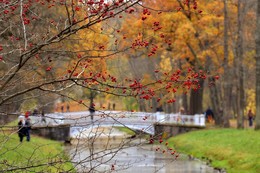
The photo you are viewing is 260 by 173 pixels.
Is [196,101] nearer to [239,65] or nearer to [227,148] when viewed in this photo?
[239,65]

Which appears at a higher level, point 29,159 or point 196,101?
point 196,101

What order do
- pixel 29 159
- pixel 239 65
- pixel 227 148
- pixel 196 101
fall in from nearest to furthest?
1. pixel 29 159
2. pixel 227 148
3. pixel 239 65
4. pixel 196 101

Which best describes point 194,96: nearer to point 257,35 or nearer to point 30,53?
point 257,35

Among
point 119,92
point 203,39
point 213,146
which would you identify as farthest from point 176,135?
point 119,92

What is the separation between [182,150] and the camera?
114ft

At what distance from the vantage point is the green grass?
2282 centimetres

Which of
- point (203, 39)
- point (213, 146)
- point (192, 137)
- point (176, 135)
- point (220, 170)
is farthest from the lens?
point (176, 135)

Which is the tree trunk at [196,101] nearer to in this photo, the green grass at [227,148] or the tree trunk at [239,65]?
the green grass at [227,148]

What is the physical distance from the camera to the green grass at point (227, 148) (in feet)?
74.9

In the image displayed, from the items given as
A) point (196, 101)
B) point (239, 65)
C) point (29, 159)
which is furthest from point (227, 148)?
point (29, 159)

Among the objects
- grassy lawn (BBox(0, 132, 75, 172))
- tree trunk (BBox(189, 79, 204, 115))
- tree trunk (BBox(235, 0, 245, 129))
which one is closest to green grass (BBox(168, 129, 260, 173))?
tree trunk (BBox(235, 0, 245, 129))

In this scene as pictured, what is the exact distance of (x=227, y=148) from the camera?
92.7ft

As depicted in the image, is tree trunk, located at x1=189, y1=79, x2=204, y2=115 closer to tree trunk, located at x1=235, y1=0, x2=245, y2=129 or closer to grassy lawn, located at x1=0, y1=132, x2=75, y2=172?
tree trunk, located at x1=235, y1=0, x2=245, y2=129

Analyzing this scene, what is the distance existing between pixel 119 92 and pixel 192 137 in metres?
29.6
